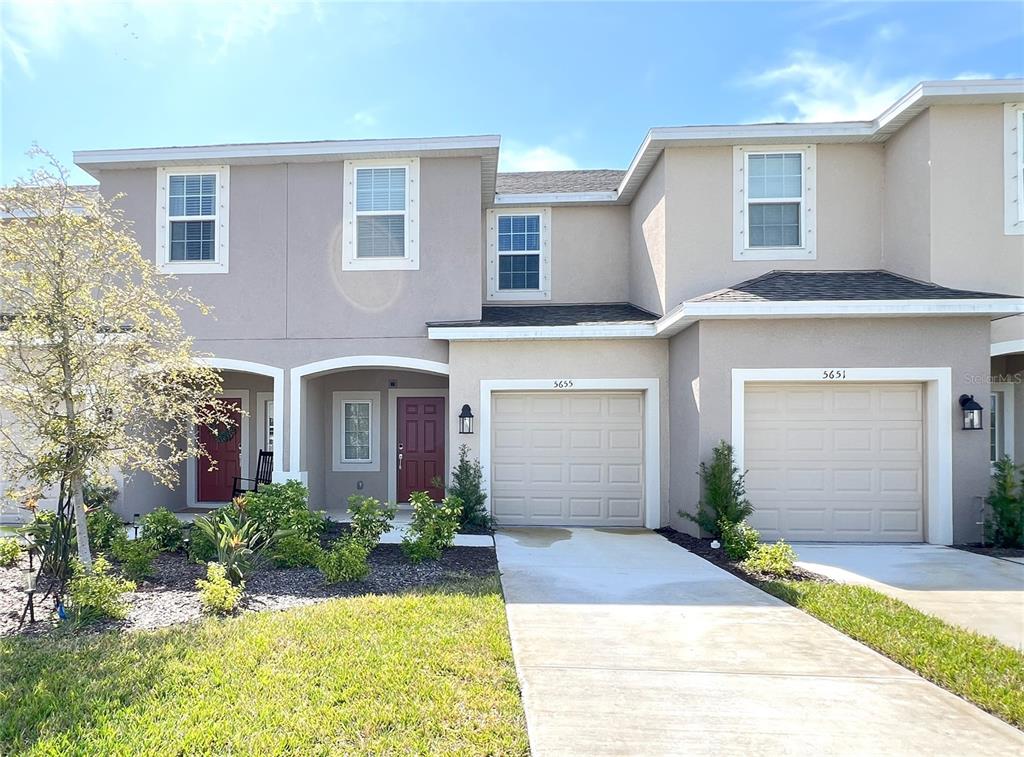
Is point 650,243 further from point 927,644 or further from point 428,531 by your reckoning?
point 927,644

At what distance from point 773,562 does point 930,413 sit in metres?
3.75

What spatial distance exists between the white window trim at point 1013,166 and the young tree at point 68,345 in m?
11.3

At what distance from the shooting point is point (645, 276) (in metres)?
10.2

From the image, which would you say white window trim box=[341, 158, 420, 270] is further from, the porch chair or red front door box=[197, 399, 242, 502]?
red front door box=[197, 399, 242, 502]

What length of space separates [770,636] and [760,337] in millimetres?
4615

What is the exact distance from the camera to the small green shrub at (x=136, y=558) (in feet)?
19.7

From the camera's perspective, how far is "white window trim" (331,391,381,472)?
11.2 meters

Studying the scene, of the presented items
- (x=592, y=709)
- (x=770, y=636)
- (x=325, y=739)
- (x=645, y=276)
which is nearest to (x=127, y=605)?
(x=325, y=739)

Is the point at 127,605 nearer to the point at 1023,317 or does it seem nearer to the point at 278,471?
the point at 278,471

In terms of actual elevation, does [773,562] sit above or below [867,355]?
below

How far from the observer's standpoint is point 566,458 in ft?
31.0

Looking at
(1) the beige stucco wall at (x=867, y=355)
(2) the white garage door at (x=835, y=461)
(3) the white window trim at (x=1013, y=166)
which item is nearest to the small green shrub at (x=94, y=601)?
(1) the beige stucco wall at (x=867, y=355)

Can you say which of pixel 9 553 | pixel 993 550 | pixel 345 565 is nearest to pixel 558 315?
pixel 345 565

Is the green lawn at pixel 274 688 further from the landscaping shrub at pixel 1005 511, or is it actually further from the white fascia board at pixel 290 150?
the landscaping shrub at pixel 1005 511
